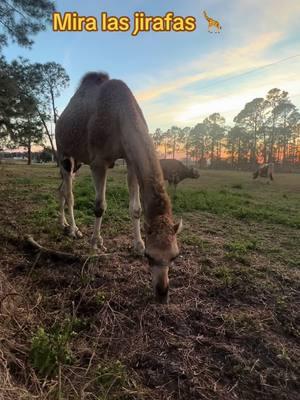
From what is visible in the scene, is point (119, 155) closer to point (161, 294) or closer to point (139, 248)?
point (139, 248)

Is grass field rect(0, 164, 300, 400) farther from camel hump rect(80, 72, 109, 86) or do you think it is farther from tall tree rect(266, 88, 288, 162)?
tall tree rect(266, 88, 288, 162)

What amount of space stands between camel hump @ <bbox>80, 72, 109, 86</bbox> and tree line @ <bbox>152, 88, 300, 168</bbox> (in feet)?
149

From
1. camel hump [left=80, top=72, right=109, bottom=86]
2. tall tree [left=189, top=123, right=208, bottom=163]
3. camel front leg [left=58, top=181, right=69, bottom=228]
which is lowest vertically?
camel front leg [left=58, top=181, right=69, bottom=228]

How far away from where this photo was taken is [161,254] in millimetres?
2760

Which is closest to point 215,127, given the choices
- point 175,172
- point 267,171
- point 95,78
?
point 267,171

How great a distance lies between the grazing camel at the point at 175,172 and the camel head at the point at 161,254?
12550mm

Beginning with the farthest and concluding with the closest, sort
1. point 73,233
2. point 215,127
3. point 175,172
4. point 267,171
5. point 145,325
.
→ point 215,127
point 267,171
point 175,172
point 73,233
point 145,325

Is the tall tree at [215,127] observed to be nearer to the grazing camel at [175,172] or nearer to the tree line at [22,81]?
the tree line at [22,81]

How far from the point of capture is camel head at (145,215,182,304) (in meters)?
2.77

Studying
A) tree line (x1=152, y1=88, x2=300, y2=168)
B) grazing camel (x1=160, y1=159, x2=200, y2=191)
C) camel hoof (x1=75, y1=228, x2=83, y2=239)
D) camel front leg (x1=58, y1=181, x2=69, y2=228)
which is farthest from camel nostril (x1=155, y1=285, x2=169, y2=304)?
tree line (x1=152, y1=88, x2=300, y2=168)

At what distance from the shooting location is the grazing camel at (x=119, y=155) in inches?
111

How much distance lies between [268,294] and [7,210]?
17.8 feet

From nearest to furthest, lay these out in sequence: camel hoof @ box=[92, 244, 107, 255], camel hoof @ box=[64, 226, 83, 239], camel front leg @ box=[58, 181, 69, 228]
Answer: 1. camel hoof @ box=[92, 244, 107, 255]
2. camel hoof @ box=[64, 226, 83, 239]
3. camel front leg @ box=[58, 181, 69, 228]

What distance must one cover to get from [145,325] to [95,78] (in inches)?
171
